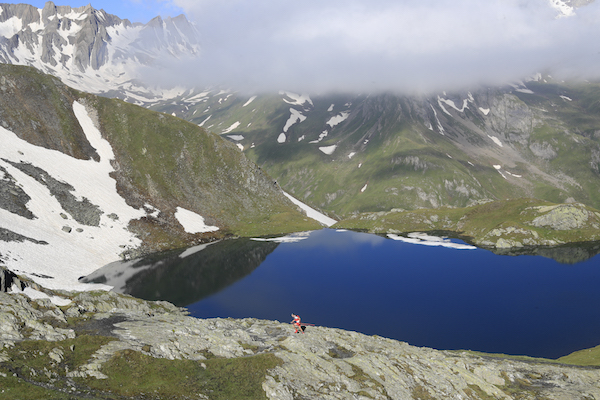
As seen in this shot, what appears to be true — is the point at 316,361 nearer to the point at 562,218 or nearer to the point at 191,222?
the point at 191,222

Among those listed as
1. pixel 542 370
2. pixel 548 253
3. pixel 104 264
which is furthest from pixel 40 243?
pixel 548 253

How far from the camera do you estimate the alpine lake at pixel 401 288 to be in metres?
59.3

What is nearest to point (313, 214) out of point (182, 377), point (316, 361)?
point (316, 361)

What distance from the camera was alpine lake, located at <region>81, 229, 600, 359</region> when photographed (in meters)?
59.3

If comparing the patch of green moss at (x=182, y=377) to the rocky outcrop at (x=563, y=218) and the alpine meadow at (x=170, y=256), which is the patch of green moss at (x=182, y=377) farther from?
the rocky outcrop at (x=563, y=218)

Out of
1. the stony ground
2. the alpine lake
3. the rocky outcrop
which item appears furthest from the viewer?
the rocky outcrop

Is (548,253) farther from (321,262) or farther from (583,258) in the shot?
(321,262)

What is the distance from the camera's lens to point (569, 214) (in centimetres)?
14125

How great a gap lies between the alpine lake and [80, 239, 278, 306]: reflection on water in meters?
0.25

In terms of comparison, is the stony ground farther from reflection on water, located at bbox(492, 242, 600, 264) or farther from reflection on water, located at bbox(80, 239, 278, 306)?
reflection on water, located at bbox(492, 242, 600, 264)

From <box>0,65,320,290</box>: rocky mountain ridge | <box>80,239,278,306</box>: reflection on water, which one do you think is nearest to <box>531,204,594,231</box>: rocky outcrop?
<box>0,65,320,290</box>: rocky mountain ridge

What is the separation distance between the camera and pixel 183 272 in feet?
301

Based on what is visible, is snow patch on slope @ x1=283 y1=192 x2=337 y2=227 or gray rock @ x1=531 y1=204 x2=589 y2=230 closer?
gray rock @ x1=531 y1=204 x2=589 y2=230

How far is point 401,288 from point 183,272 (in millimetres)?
55396
